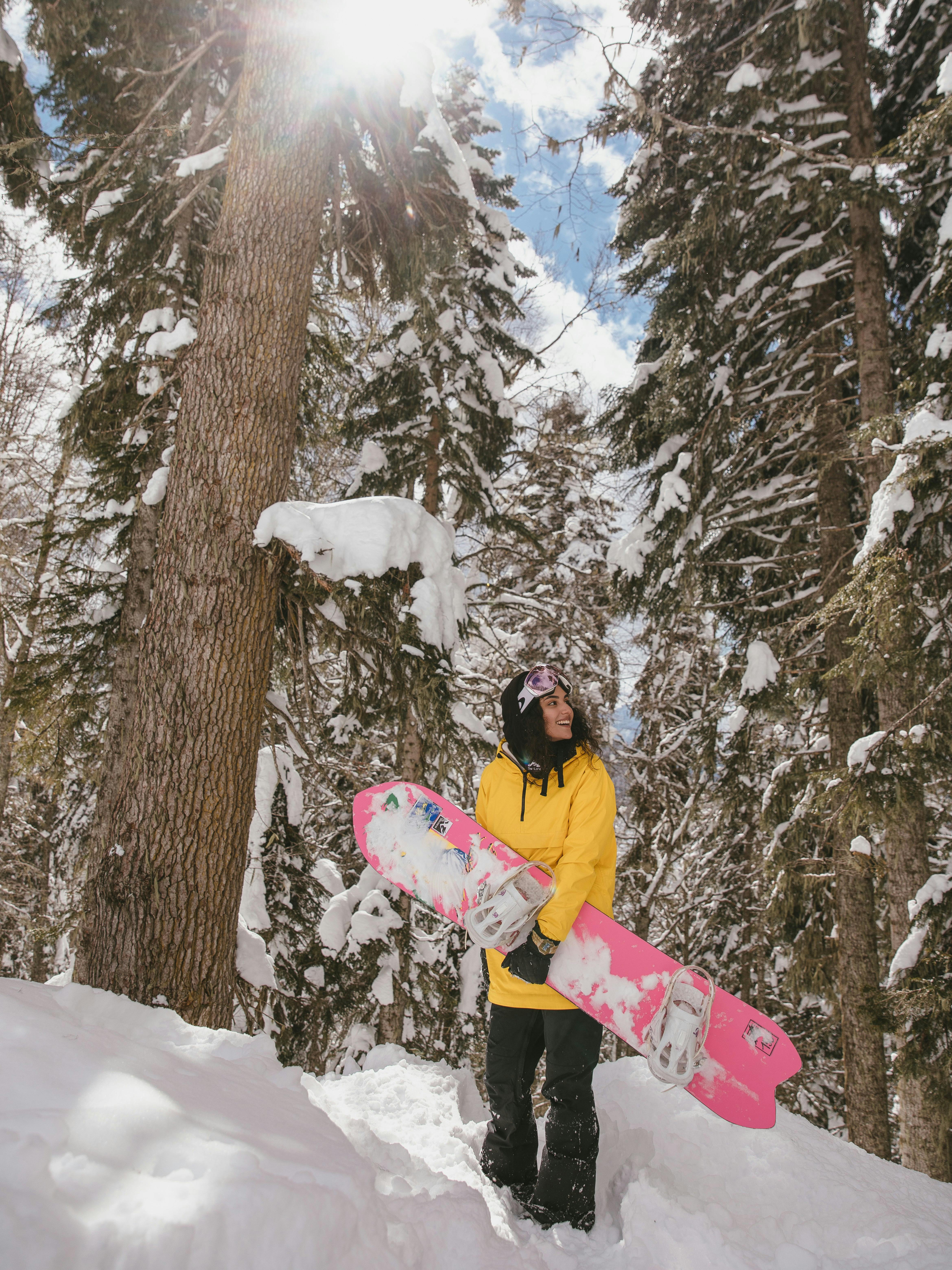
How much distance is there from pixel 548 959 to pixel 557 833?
1.55 feet

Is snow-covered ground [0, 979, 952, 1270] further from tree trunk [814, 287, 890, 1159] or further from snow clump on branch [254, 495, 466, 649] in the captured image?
tree trunk [814, 287, 890, 1159]

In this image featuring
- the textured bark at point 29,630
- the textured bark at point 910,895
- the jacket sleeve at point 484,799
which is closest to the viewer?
the jacket sleeve at point 484,799

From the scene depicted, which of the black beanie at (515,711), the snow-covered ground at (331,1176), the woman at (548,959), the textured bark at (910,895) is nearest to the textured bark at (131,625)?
the snow-covered ground at (331,1176)

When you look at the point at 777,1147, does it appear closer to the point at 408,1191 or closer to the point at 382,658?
the point at 408,1191

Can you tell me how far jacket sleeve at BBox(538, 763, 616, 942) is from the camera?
7.89ft

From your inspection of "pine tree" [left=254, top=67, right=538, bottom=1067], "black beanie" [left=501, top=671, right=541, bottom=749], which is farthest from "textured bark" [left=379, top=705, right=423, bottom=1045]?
"black beanie" [left=501, top=671, right=541, bottom=749]

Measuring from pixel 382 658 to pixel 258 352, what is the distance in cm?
174

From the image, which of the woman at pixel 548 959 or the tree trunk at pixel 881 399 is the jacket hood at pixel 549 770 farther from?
the tree trunk at pixel 881 399

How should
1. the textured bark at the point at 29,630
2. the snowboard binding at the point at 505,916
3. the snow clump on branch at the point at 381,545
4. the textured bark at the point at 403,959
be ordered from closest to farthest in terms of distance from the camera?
the snowboard binding at the point at 505,916
the snow clump on branch at the point at 381,545
the textured bark at the point at 29,630
the textured bark at the point at 403,959

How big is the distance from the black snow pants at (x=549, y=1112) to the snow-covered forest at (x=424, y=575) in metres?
0.17

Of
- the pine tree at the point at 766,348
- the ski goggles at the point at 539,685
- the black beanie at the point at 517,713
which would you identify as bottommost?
the black beanie at the point at 517,713

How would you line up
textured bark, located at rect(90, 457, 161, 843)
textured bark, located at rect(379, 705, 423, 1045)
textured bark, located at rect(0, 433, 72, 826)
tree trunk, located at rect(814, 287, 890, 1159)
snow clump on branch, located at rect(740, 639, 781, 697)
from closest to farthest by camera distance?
1. textured bark, located at rect(90, 457, 161, 843)
2. textured bark, located at rect(0, 433, 72, 826)
3. tree trunk, located at rect(814, 287, 890, 1159)
4. snow clump on branch, located at rect(740, 639, 781, 697)
5. textured bark, located at rect(379, 705, 423, 1045)

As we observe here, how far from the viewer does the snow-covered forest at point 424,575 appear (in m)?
2.57

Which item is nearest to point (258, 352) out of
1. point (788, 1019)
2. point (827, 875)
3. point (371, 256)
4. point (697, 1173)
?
point (371, 256)
